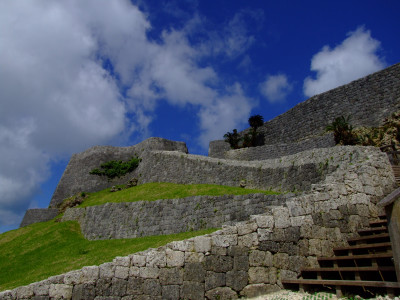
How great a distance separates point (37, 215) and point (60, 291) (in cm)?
2825

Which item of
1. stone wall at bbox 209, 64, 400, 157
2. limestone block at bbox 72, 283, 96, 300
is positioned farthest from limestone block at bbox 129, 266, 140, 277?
stone wall at bbox 209, 64, 400, 157

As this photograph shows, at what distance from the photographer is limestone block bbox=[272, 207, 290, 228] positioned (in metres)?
8.47

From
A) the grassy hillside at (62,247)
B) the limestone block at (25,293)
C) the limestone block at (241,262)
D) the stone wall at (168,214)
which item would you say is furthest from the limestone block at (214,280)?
the stone wall at (168,214)

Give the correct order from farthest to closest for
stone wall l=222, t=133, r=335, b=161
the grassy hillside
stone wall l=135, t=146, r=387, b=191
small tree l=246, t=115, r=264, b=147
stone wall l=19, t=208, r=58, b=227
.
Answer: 1. small tree l=246, t=115, r=264, b=147
2. stone wall l=19, t=208, r=58, b=227
3. stone wall l=222, t=133, r=335, b=161
4. stone wall l=135, t=146, r=387, b=191
5. the grassy hillside

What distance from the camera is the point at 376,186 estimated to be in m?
9.70

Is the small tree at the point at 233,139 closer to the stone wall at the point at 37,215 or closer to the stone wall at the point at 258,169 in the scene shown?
the stone wall at the point at 258,169

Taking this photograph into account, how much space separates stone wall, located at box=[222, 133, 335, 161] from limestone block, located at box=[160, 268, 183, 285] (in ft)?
58.4

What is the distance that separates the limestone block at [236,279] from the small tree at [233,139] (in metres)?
27.6

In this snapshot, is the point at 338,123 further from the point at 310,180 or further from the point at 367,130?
the point at 310,180

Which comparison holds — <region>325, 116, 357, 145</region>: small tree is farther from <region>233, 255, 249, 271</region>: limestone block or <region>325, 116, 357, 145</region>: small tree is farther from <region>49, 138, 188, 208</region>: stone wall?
<region>49, 138, 188, 208</region>: stone wall

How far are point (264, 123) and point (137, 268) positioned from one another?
→ 94.3 ft

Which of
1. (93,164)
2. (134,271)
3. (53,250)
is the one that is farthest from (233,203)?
(93,164)

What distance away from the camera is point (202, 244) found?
828 cm

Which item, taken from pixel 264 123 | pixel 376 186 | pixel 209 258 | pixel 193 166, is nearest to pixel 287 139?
pixel 264 123
